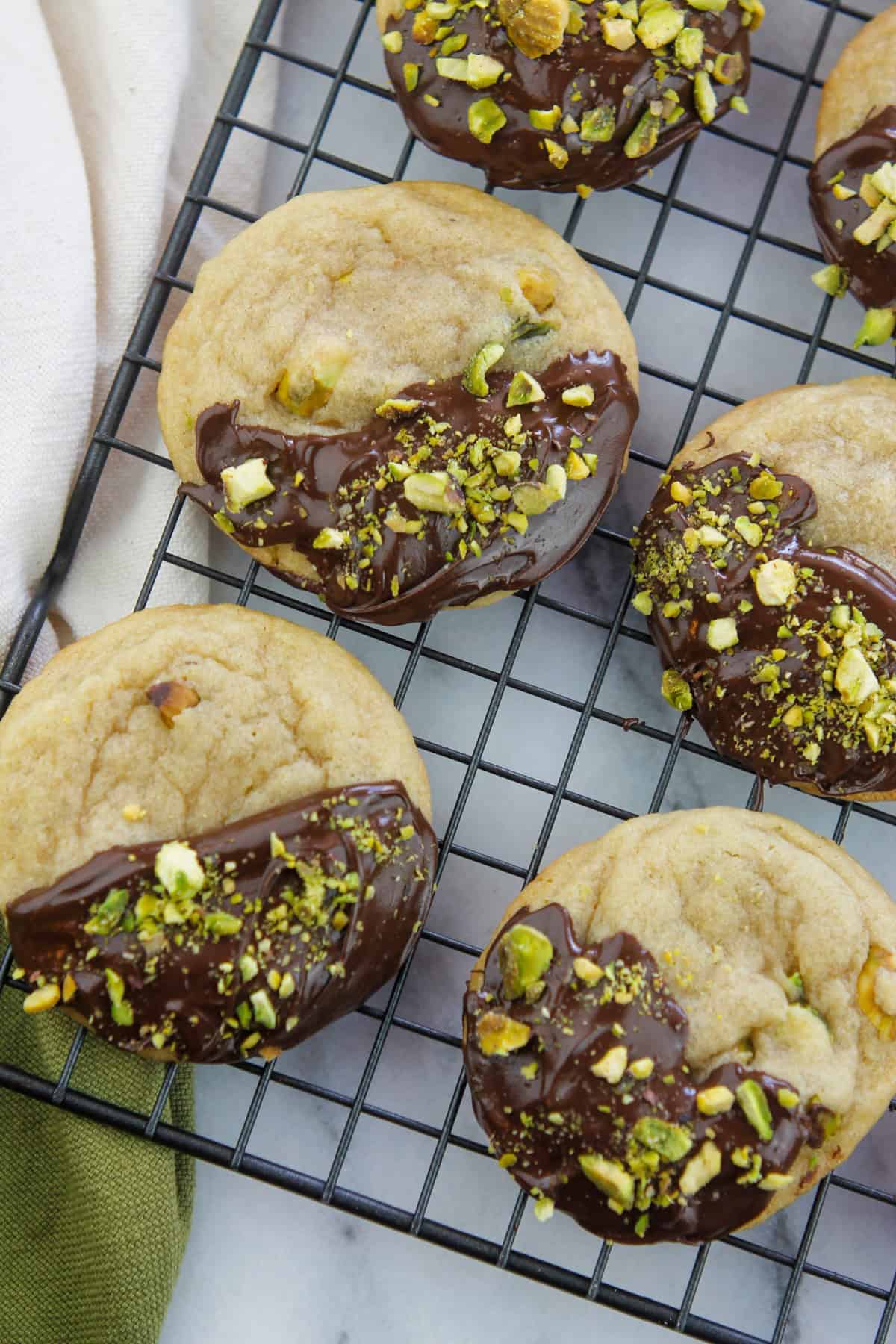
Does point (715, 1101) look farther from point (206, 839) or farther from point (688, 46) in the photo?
point (688, 46)

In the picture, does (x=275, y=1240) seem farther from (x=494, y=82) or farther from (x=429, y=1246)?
(x=494, y=82)

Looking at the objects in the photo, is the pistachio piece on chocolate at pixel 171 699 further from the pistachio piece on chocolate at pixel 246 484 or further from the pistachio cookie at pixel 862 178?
the pistachio cookie at pixel 862 178

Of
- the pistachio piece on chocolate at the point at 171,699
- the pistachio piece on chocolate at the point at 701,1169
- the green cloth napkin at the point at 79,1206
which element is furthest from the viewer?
the green cloth napkin at the point at 79,1206

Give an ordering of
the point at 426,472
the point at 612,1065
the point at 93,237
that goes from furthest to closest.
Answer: the point at 93,237 → the point at 426,472 → the point at 612,1065

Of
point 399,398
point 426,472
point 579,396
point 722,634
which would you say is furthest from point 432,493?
point 722,634

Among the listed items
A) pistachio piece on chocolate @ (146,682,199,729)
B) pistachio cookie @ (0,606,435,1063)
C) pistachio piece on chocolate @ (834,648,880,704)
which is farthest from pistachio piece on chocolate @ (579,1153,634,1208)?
pistachio piece on chocolate @ (146,682,199,729)

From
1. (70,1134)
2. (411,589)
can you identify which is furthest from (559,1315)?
(411,589)

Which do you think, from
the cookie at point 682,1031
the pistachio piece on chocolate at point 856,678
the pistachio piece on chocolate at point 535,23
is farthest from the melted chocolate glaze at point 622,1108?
the pistachio piece on chocolate at point 535,23
